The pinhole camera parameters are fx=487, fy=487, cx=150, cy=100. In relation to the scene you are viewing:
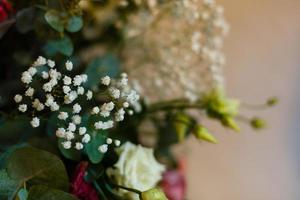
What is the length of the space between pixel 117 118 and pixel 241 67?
52cm

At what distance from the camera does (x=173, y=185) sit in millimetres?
791

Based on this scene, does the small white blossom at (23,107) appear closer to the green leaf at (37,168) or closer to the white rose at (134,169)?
the green leaf at (37,168)

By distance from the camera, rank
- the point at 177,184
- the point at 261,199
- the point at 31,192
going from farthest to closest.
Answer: the point at 261,199 → the point at 177,184 → the point at 31,192

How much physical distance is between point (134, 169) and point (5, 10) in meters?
0.25

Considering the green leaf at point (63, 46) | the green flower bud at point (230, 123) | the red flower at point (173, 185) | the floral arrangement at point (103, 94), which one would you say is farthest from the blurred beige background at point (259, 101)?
the green leaf at point (63, 46)

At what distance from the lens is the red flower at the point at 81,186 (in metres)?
0.53

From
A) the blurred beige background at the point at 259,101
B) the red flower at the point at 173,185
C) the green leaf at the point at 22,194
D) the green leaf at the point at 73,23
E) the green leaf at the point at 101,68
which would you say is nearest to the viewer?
the green leaf at the point at 22,194

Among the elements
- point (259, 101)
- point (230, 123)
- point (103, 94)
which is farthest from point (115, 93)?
point (259, 101)

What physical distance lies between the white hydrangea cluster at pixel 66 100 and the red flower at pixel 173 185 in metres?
0.28

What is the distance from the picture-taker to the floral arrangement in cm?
50

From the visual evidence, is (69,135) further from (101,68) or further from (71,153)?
(101,68)

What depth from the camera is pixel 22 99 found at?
1.74 feet

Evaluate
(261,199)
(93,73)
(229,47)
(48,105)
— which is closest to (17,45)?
(93,73)

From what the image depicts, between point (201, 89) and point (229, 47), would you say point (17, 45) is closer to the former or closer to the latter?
point (201, 89)
